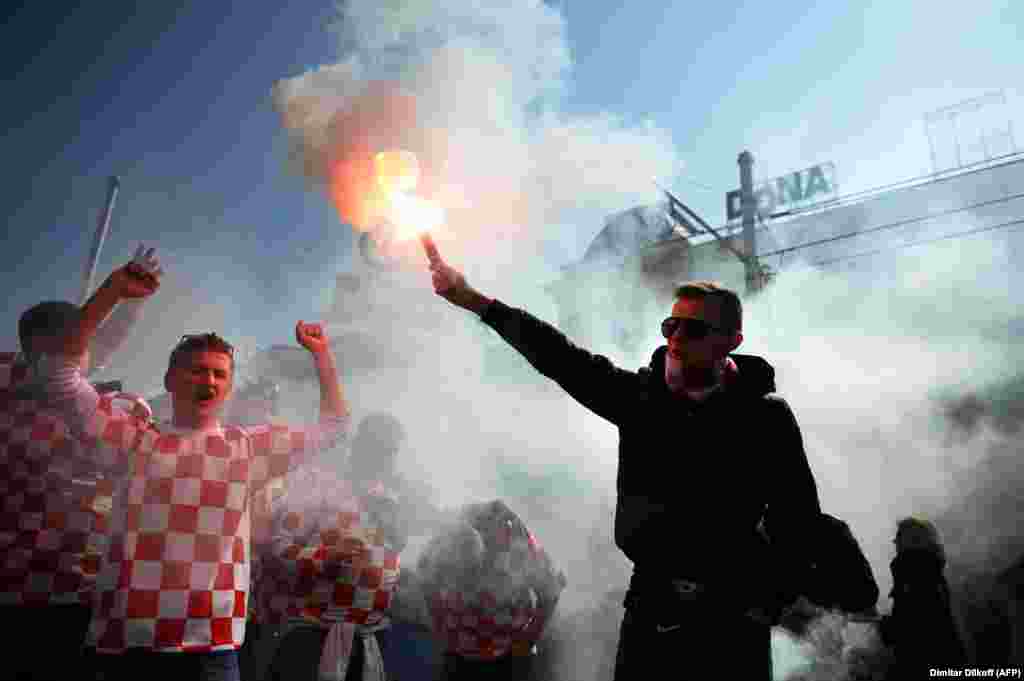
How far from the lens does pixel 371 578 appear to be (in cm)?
308

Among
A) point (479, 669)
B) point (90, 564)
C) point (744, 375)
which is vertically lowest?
point (479, 669)

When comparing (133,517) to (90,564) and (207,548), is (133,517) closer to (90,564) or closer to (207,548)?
(207,548)

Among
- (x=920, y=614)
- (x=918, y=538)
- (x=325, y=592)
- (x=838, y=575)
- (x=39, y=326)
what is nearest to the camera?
(x=838, y=575)

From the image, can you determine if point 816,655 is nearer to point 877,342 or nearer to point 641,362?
point 641,362

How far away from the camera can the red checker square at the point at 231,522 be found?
2260mm

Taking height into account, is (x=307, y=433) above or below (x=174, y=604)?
above

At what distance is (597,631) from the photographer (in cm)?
504

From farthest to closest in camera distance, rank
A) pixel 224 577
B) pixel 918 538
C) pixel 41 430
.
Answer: pixel 918 538, pixel 41 430, pixel 224 577

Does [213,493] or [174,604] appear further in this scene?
[213,493]

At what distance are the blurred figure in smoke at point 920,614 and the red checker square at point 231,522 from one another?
495 centimetres

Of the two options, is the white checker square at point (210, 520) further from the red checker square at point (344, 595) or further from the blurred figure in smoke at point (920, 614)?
the blurred figure in smoke at point (920, 614)

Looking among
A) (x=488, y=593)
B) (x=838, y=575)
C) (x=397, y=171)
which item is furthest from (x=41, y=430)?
(x=838, y=575)

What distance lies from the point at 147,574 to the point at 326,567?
3.44ft

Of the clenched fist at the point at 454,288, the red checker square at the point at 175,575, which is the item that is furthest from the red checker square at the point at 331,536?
the clenched fist at the point at 454,288
